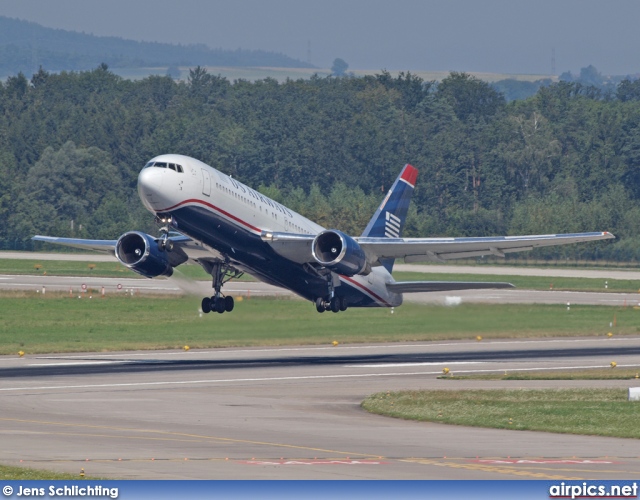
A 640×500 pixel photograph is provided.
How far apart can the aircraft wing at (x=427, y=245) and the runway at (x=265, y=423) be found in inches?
187

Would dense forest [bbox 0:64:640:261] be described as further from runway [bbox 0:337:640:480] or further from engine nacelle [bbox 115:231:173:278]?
runway [bbox 0:337:640:480]

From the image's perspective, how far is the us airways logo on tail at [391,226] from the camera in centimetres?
6284

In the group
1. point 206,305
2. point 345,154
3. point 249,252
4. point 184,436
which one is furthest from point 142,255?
point 345,154

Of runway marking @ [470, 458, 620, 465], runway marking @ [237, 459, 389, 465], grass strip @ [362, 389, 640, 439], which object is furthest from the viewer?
grass strip @ [362, 389, 640, 439]

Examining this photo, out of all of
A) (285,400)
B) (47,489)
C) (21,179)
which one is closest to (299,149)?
(21,179)

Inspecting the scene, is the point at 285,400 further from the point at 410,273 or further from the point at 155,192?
the point at 410,273

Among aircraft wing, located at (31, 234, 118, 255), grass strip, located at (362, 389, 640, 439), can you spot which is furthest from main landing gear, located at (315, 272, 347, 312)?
grass strip, located at (362, 389, 640, 439)

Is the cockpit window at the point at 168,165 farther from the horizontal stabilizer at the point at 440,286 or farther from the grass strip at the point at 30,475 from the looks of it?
the grass strip at the point at 30,475

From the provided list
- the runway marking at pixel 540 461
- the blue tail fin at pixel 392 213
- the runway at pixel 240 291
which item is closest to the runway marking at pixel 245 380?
the blue tail fin at pixel 392 213

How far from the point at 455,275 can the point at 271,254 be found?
5155 cm

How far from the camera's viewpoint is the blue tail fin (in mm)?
62656

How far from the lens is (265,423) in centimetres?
3359

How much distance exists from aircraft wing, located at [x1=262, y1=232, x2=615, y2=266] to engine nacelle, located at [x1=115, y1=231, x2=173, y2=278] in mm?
5424

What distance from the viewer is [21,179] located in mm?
156750
